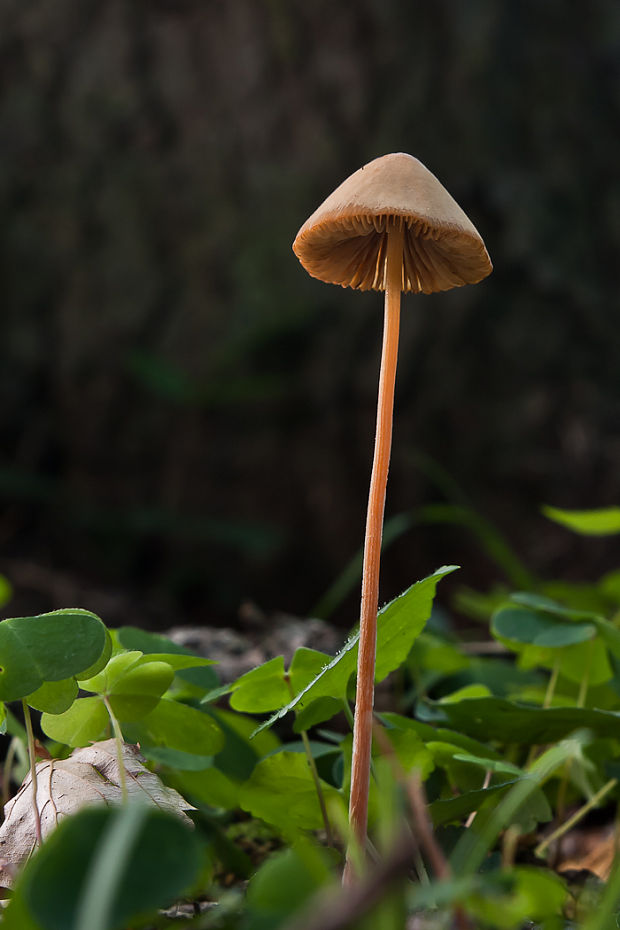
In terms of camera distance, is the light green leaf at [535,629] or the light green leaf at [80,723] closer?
the light green leaf at [80,723]

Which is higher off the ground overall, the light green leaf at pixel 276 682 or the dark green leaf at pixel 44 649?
the dark green leaf at pixel 44 649

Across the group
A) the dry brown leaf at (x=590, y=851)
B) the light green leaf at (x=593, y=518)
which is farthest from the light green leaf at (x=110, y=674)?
the light green leaf at (x=593, y=518)

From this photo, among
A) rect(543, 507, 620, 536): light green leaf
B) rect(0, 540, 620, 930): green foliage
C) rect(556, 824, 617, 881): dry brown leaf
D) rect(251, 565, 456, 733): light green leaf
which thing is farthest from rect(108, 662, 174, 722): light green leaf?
rect(543, 507, 620, 536): light green leaf

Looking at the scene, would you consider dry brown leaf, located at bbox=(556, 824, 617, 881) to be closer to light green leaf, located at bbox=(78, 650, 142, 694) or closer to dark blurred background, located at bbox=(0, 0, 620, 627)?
light green leaf, located at bbox=(78, 650, 142, 694)

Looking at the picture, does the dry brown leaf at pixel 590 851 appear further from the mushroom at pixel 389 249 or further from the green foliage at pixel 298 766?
the mushroom at pixel 389 249

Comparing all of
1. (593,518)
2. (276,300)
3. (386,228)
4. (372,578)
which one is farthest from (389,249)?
(276,300)

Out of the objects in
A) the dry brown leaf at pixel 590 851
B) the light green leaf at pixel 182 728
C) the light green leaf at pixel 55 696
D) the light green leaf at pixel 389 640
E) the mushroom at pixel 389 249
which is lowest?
the dry brown leaf at pixel 590 851

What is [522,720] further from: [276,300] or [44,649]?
[276,300]
